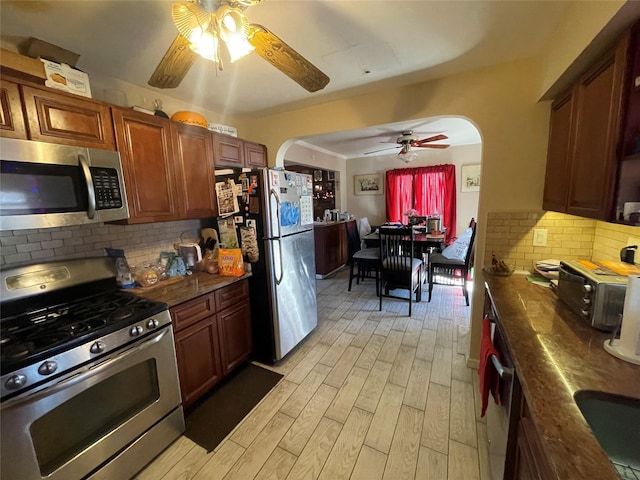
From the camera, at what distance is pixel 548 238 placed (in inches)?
72.7

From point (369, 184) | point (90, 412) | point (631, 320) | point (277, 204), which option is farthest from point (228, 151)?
point (369, 184)

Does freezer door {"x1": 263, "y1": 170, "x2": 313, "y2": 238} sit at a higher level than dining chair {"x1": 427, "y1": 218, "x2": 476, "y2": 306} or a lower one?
higher

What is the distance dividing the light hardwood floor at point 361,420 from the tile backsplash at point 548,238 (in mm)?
1040

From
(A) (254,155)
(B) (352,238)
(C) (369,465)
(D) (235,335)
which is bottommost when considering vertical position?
→ (C) (369,465)

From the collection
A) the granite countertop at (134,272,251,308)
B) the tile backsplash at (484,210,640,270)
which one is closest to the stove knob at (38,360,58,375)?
the granite countertop at (134,272,251,308)

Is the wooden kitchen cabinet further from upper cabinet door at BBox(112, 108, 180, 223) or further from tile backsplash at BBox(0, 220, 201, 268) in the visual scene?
tile backsplash at BBox(0, 220, 201, 268)

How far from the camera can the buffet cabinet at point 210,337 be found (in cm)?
170

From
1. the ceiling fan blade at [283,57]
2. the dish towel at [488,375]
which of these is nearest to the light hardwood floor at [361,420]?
the dish towel at [488,375]

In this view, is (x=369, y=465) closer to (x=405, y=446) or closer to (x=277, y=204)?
(x=405, y=446)

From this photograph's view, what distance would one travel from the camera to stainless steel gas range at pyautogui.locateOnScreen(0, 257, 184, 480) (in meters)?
1.03

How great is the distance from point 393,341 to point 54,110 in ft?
9.93

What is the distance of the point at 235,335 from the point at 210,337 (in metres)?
0.26

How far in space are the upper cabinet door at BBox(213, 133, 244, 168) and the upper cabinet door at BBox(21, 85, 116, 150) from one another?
0.78m

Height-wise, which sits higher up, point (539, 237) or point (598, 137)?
point (598, 137)
